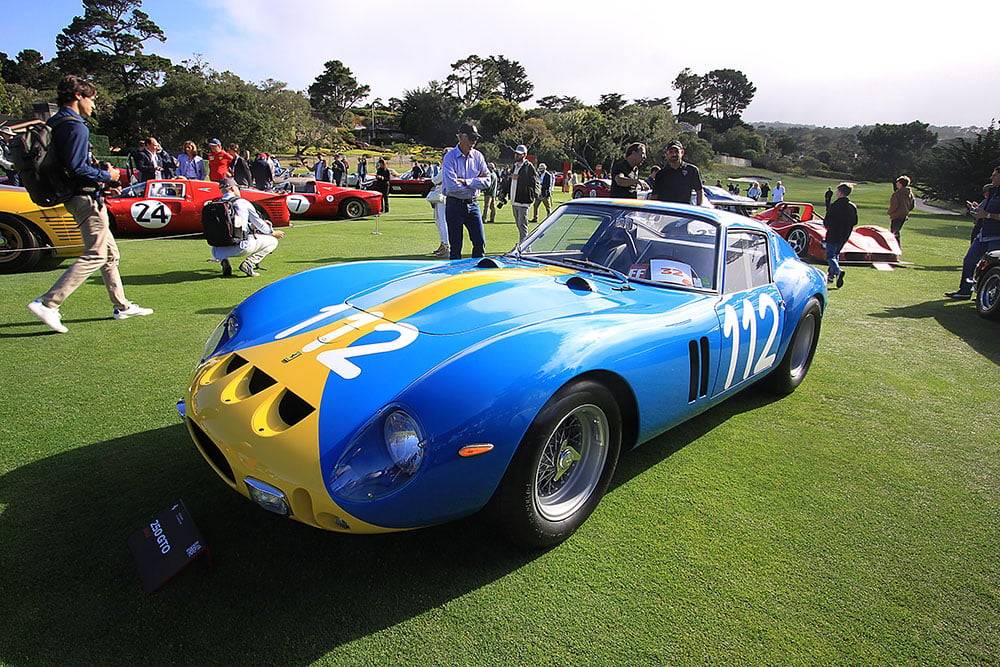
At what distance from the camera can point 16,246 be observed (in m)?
6.66

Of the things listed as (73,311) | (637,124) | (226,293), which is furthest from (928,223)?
(637,124)

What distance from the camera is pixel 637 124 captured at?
6356cm

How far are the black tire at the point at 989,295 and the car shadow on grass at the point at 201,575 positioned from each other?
22.9 ft

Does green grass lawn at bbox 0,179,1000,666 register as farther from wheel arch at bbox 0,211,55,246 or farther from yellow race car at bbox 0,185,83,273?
wheel arch at bbox 0,211,55,246

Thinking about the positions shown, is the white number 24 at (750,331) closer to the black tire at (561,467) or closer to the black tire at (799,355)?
the black tire at (799,355)

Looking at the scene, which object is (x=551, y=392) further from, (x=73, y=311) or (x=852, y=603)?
(x=73, y=311)

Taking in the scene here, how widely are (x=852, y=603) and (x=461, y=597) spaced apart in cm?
142

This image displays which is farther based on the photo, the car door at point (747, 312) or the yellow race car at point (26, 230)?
the yellow race car at point (26, 230)

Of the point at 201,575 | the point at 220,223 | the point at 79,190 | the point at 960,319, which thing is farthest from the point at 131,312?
the point at 960,319

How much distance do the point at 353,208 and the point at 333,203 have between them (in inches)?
19.6

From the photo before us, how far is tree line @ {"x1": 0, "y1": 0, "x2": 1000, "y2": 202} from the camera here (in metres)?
39.7

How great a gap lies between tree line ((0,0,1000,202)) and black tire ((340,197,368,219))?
581 inches

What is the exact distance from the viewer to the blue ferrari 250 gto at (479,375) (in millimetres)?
1754

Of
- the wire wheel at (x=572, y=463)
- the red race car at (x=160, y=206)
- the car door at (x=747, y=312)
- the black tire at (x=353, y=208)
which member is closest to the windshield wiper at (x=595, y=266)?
the car door at (x=747, y=312)
